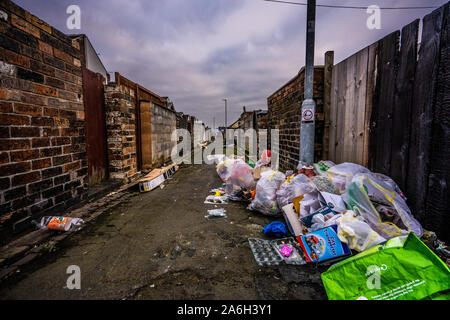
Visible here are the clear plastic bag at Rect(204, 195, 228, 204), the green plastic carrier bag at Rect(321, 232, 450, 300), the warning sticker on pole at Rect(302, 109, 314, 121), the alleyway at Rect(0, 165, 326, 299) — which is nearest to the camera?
the green plastic carrier bag at Rect(321, 232, 450, 300)

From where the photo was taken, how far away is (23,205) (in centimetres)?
210

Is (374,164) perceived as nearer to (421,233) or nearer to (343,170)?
(343,170)

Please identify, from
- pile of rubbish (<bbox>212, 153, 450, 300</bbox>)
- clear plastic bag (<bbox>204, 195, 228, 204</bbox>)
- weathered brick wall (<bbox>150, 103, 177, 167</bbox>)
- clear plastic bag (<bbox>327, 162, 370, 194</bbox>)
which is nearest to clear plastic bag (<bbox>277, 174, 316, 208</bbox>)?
pile of rubbish (<bbox>212, 153, 450, 300</bbox>)

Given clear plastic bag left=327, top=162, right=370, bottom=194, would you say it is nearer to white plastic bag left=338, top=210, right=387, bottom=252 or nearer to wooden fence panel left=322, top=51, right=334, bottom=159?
white plastic bag left=338, top=210, right=387, bottom=252

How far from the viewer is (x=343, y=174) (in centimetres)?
239

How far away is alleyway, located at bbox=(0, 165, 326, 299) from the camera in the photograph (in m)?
1.38

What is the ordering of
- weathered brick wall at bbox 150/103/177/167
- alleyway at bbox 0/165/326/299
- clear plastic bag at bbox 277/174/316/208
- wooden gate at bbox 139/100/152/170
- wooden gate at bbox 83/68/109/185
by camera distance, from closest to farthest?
alleyway at bbox 0/165/326/299
clear plastic bag at bbox 277/174/316/208
wooden gate at bbox 83/68/109/185
wooden gate at bbox 139/100/152/170
weathered brick wall at bbox 150/103/177/167

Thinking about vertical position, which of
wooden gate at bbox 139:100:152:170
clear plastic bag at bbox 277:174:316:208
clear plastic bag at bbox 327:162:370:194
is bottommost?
clear plastic bag at bbox 277:174:316:208

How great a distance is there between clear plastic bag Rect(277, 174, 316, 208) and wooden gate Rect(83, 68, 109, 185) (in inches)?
124

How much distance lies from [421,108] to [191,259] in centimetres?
247

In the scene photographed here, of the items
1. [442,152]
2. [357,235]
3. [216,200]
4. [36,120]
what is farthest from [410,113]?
[36,120]
